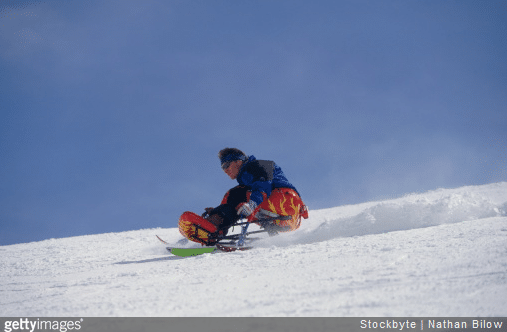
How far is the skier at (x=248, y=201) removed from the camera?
3918 millimetres

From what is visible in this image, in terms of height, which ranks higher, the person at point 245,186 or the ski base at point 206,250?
the person at point 245,186

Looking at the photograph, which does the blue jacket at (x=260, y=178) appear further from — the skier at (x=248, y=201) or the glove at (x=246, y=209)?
the glove at (x=246, y=209)

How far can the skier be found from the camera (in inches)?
154

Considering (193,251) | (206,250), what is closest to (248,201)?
(206,250)

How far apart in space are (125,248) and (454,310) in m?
5.67

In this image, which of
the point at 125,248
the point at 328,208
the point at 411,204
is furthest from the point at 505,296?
the point at 328,208

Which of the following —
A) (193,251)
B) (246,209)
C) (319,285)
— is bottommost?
(319,285)

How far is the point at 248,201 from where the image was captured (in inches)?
157

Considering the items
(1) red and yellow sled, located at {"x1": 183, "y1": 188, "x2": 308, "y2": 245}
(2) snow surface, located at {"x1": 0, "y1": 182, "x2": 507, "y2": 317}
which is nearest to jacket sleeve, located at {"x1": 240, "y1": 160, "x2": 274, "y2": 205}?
(1) red and yellow sled, located at {"x1": 183, "y1": 188, "x2": 308, "y2": 245}

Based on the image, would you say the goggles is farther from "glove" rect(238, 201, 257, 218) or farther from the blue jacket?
"glove" rect(238, 201, 257, 218)

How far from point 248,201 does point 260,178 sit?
1.20 feet

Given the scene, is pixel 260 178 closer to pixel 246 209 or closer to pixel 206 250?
pixel 246 209

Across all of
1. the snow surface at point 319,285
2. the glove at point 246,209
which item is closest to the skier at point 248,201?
the glove at point 246,209
